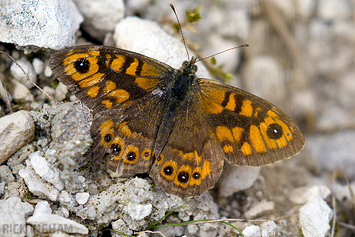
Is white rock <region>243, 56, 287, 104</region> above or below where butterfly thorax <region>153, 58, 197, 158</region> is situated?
above

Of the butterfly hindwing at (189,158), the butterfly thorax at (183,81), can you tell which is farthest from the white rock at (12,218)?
the butterfly thorax at (183,81)

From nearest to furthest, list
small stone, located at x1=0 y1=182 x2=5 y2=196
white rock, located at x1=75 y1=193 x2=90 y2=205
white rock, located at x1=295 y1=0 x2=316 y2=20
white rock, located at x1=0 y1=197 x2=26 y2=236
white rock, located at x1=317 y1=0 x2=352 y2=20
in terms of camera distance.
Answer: white rock, located at x1=0 y1=197 x2=26 y2=236, small stone, located at x1=0 y1=182 x2=5 y2=196, white rock, located at x1=75 y1=193 x2=90 y2=205, white rock, located at x1=295 y1=0 x2=316 y2=20, white rock, located at x1=317 y1=0 x2=352 y2=20

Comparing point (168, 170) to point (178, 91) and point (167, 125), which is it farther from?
point (178, 91)

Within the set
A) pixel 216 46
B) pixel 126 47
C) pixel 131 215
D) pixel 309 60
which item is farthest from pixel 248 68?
pixel 131 215

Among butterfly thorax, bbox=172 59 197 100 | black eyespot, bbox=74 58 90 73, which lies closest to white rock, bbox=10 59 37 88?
black eyespot, bbox=74 58 90 73

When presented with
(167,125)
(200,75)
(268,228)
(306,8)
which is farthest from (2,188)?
(306,8)

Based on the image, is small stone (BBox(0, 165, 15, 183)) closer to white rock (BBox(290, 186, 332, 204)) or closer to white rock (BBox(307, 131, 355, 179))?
white rock (BBox(290, 186, 332, 204))

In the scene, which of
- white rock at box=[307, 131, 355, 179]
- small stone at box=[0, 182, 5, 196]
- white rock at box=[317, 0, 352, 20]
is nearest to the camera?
small stone at box=[0, 182, 5, 196]
